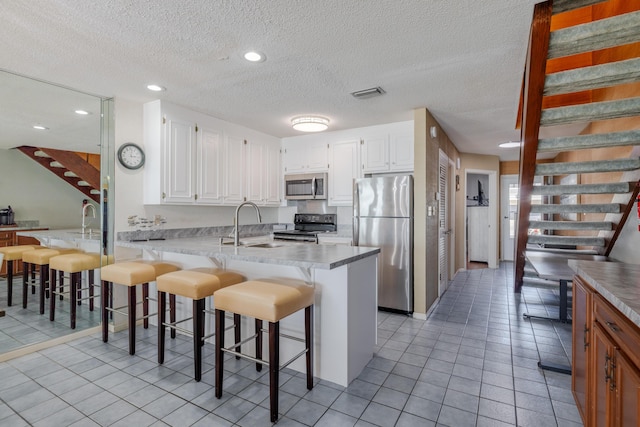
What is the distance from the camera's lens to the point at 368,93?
9.76 feet

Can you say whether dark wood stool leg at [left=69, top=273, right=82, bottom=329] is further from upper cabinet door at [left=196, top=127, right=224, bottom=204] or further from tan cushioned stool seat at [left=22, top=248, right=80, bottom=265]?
upper cabinet door at [left=196, top=127, right=224, bottom=204]

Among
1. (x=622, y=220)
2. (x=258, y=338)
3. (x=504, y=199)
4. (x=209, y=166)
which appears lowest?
(x=258, y=338)

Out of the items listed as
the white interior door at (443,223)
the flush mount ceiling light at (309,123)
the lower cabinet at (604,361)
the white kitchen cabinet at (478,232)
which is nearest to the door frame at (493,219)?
the white kitchen cabinet at (478,232)

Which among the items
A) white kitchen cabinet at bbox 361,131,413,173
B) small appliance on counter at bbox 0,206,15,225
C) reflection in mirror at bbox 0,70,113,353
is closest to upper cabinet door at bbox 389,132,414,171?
white kitchen cabinet at bbox 361,131,413,173

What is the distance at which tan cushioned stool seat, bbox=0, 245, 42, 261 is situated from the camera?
273 cm

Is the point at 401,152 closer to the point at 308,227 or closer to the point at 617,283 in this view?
the point at 308,227

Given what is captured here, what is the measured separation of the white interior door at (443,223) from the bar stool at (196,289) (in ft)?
9.98

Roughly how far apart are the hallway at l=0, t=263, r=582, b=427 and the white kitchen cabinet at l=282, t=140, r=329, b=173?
2.60m

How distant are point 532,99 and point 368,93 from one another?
1.34 meters

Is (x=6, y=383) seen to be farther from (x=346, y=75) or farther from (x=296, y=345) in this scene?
(x=346, y=75)

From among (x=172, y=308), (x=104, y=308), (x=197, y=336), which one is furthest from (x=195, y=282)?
(x=104, y=308)

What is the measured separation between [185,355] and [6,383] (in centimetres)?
115

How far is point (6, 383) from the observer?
219 cm

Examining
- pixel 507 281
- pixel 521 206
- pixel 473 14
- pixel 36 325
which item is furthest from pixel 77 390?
pixel 507 281
